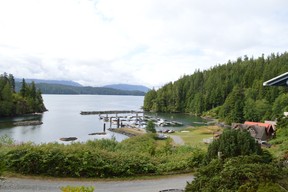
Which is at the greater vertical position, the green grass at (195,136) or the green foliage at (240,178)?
the green foliage at (240,178)

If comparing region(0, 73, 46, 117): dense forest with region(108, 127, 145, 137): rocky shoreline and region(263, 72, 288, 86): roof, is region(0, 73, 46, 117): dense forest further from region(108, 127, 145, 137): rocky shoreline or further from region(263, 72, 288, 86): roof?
region(263, 72, 288, 86): roof

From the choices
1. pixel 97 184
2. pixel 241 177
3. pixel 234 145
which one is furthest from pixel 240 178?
pixel 97 184

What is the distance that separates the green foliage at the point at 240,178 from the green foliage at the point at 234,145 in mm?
4025

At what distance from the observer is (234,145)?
11.7 metres

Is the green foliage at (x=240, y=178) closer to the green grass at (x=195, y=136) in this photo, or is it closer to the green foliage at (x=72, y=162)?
the green foliage at (x=72, y=162)

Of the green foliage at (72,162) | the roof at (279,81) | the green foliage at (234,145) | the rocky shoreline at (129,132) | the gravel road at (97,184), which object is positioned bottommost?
the rocky shoreline at (129,132)

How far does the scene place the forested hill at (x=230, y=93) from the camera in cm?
6775

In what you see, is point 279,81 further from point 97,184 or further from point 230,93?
point 230,93

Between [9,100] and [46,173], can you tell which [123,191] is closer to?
[46,173]

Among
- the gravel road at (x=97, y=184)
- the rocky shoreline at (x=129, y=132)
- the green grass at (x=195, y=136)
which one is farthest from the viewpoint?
the rocky shoreline at (x=129, y=132)

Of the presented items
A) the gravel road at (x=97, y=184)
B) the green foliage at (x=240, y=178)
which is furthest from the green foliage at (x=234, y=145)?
the green foliage at (x=240, y=178)

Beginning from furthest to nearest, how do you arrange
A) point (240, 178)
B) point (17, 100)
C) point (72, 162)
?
point (17, 100)
point (72, 162)
point (240, 178)

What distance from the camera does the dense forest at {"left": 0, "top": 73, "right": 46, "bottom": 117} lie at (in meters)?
80.2

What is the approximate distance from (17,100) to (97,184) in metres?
82.5
